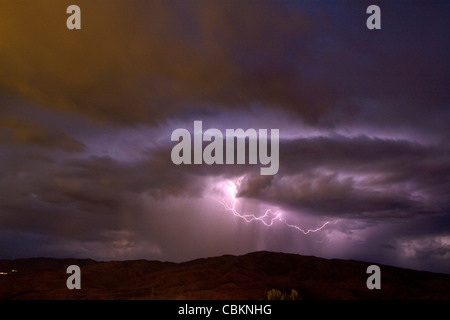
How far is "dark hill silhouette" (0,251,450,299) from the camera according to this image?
151 ft

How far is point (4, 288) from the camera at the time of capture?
183ft

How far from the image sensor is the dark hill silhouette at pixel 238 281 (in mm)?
45938

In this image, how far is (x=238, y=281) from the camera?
187 ft
